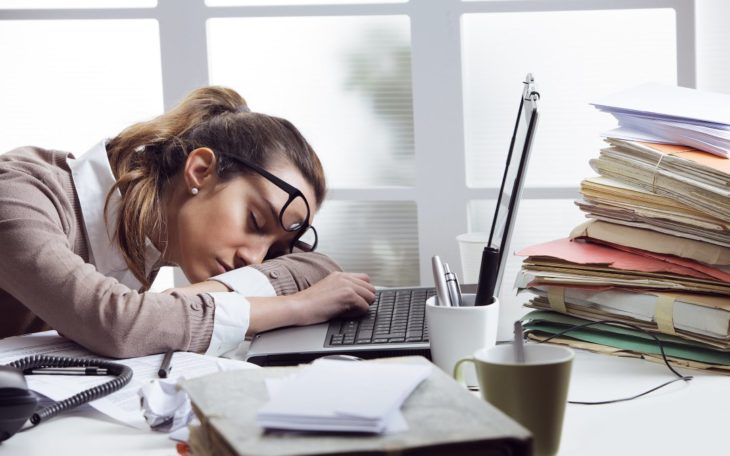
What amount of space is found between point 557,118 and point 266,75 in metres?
0.61

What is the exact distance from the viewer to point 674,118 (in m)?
1.30

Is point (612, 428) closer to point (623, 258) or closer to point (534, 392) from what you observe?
point (534, 392)

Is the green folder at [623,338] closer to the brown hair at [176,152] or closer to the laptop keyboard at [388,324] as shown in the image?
the laptop keyboard at [388,324]

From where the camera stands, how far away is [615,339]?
1250mm

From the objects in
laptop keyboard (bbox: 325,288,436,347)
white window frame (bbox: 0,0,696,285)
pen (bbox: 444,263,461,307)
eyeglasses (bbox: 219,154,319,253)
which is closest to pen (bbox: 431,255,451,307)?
pen (bbox: 444,263,461,307)

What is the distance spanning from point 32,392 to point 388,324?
1.66 ft

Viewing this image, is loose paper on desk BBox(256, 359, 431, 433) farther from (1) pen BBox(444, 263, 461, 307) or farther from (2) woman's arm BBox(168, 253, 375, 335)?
(2) woman's arm BBox(168, 253, 375, 335)

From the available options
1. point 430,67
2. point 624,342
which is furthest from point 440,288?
point 430,67

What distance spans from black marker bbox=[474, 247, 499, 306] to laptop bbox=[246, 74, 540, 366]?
38mm

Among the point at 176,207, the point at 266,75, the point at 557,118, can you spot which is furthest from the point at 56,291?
the point at 557,118

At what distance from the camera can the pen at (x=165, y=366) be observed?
1114 mm

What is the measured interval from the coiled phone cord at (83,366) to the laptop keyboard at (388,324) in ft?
0.86

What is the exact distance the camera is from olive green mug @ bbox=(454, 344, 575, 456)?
0.83 meters

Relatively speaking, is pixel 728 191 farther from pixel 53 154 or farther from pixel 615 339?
pixel 53 154
